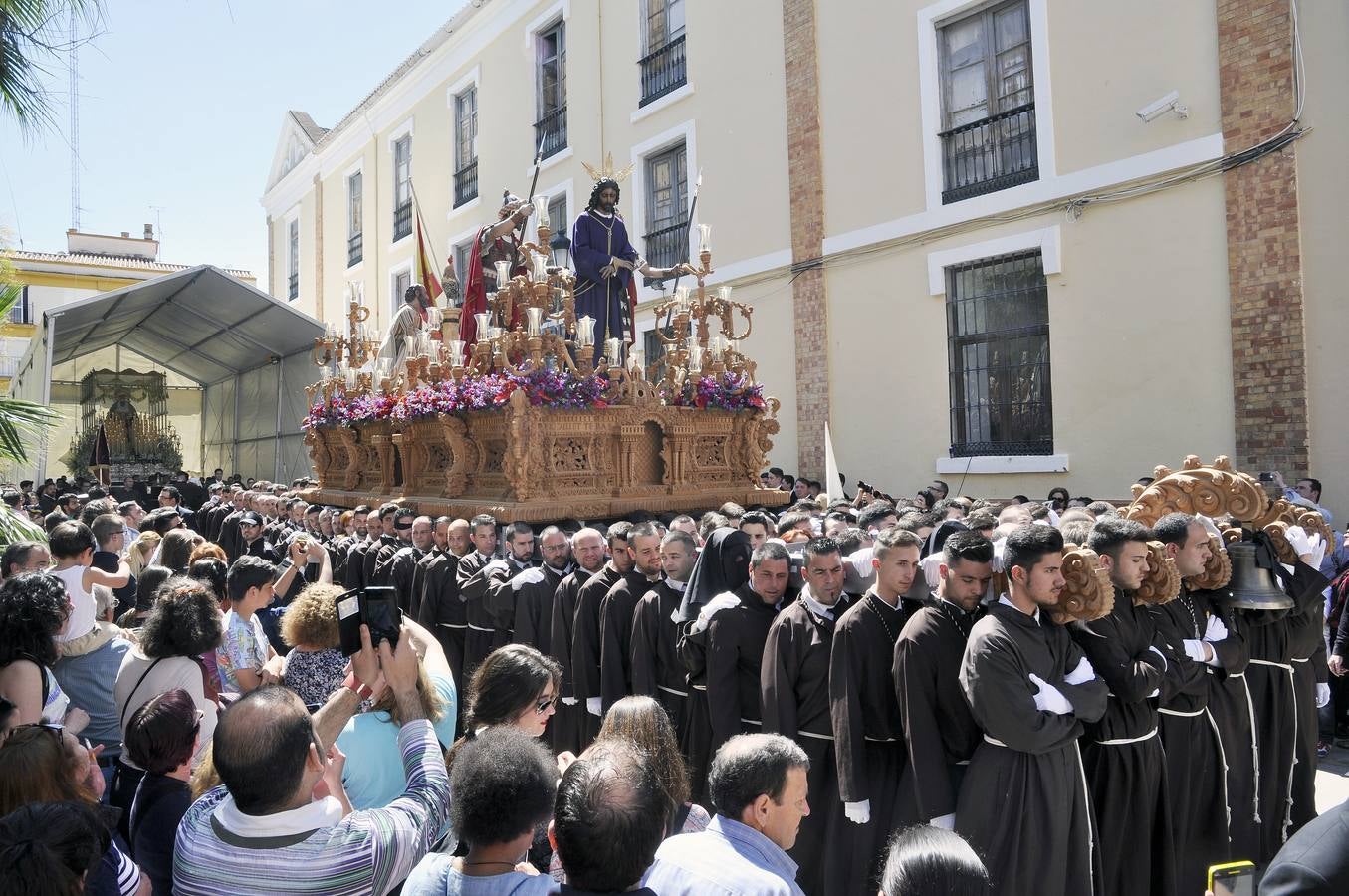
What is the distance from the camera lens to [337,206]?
26.0 meters

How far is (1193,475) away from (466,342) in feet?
24.1

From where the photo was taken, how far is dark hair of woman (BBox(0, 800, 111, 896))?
68.8 inches

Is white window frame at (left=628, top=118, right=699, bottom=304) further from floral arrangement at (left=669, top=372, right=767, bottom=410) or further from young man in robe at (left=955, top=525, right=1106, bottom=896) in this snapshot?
young man in robe at (left=955, top=525, right=1106, bottom=896)

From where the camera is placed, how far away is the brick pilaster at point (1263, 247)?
8.42 meters

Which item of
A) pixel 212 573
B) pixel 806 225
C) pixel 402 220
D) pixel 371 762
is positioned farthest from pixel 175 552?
pixel 402 220

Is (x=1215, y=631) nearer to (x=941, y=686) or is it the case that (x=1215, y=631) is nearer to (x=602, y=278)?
(x=941, y=686)

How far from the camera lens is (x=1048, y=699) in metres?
3.25

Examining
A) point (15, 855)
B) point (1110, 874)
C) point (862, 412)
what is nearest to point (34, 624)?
point (15, 855)

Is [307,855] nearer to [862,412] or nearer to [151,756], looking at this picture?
[151,756]

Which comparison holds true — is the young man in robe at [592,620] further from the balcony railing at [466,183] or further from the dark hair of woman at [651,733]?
the balcony railing at [466,183]

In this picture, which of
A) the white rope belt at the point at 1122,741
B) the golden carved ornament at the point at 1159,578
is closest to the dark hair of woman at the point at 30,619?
the white rope belt at the point at 1122,741

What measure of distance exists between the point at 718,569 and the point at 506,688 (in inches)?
88.4

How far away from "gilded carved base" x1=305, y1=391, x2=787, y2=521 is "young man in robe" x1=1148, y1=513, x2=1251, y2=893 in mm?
4617

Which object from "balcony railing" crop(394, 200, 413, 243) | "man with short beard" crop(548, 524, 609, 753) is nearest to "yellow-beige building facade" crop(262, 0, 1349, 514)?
"man with short beard" crop(548, 524, 609, 753)
